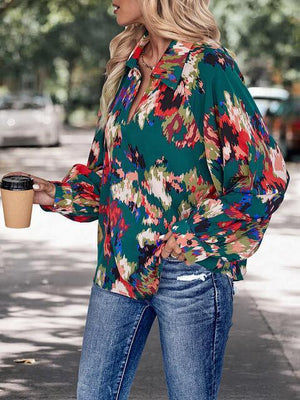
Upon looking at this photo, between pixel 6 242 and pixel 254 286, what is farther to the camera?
pixel 6 242

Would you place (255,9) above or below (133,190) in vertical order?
below

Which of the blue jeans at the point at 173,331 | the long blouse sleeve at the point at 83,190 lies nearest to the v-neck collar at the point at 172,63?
the long blouse sleeve at the point at 83,190

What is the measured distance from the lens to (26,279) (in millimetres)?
8188

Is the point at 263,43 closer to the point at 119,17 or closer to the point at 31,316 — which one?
the point at 31,316

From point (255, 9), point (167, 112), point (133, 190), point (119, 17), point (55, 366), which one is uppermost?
Answer: point (119, 17)

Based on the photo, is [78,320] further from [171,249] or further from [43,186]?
[171,249]

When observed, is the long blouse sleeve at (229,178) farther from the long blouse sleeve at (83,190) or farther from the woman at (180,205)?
the long blouse sleeve at (83,190)

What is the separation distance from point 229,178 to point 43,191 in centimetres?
77

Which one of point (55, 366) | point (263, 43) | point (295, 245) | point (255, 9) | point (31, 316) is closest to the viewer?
point (55, 366)

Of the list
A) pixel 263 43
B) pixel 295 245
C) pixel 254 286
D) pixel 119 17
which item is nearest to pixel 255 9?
pixel 263 43

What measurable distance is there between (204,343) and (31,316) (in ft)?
13.9

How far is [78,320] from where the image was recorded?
6742 mm

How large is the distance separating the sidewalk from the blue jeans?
2.23 metres

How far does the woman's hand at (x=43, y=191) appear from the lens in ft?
10.5
